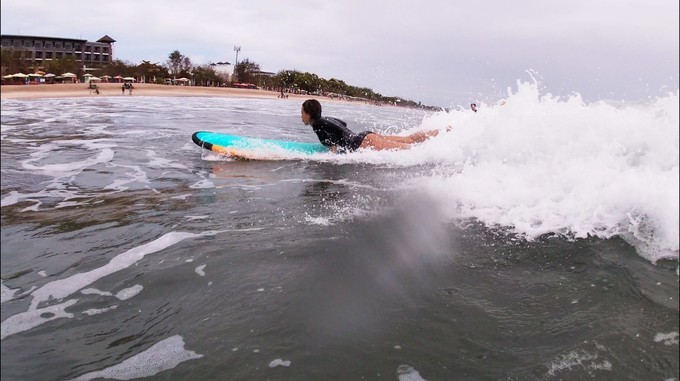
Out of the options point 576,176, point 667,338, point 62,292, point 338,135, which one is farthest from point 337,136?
point 667,338

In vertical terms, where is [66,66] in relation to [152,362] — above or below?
above

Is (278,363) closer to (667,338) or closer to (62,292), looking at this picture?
(62,292)

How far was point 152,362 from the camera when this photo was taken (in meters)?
2.38

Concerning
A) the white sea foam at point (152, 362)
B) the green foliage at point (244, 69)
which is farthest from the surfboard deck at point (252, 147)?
the white sea foam at point (152, 362)

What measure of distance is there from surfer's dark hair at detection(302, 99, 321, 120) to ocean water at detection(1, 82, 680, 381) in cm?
447

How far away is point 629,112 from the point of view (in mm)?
4223

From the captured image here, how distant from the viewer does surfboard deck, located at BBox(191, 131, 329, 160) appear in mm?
9344

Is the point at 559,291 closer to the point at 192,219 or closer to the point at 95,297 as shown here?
the point at 95,297

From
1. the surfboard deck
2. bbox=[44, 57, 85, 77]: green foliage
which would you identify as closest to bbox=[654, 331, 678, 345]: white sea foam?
bbox=[44, 57, 85, 77]: green foliage

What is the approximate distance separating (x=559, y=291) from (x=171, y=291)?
9.91 feet

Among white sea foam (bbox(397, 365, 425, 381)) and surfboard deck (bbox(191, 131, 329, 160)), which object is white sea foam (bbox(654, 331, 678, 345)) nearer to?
white sea foam (bbox(397, 365, 425, 381))

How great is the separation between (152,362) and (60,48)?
6.66ft

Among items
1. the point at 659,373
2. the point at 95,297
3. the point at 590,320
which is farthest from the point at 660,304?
the point at 95,297

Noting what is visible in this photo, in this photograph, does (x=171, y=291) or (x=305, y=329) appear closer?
(x=305, y=329)
